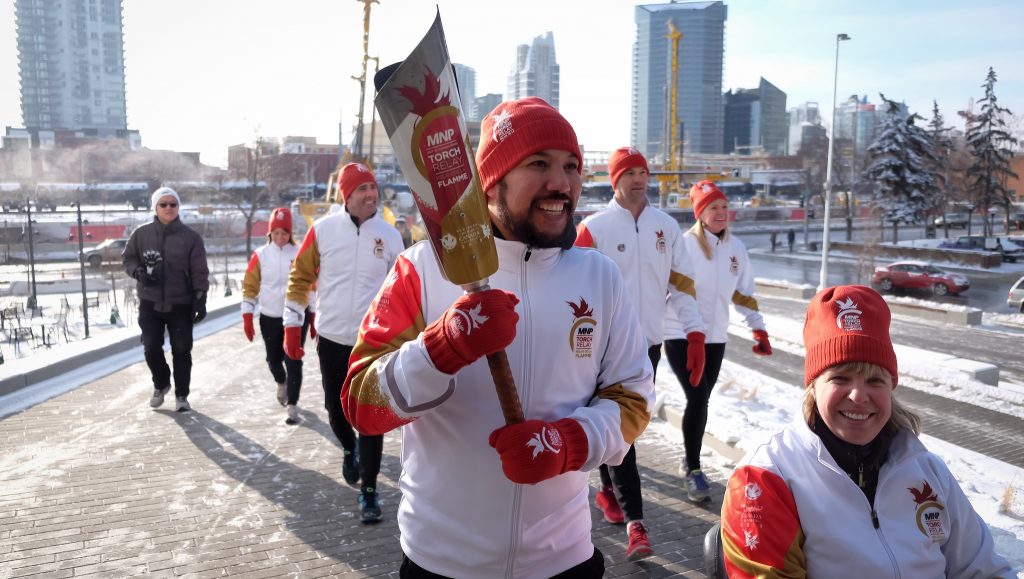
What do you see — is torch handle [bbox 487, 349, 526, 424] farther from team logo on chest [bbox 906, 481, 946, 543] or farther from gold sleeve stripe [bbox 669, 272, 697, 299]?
gold sleeve stripe [bbox 669, 272, 697, 299]

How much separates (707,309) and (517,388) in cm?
359

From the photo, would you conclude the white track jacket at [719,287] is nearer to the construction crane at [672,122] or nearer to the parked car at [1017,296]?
the parked car at [1017,296]

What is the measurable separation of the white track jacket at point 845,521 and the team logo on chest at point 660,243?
2.74 meters

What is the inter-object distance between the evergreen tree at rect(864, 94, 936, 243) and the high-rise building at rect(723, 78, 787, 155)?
12852 centimetres

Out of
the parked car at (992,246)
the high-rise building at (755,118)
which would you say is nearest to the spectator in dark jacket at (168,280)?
the parked car at (992,246)

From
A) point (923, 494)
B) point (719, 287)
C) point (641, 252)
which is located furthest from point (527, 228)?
point (719, 287)

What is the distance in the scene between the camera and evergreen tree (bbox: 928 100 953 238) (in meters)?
46.3

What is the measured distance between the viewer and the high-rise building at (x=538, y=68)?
3253 centimetres

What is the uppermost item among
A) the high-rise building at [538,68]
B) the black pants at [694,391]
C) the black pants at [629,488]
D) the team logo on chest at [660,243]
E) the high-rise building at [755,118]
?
the high-rise building at [755,118]

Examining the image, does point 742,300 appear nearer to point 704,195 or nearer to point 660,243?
point 704,195

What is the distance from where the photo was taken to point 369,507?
5090 mm

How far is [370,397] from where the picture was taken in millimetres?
2182

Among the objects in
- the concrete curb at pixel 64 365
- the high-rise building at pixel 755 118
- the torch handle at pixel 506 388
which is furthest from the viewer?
the high-rise building at pixel 755 118

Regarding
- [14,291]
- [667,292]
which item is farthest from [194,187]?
[667,292]
